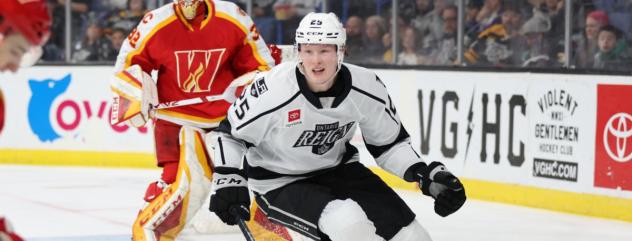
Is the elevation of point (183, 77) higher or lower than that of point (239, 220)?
higher

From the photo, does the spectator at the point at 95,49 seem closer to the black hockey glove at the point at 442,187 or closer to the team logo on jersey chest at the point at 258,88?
the team logo on jersey chest at the point at 258,88

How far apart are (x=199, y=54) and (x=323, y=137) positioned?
65.1 inches

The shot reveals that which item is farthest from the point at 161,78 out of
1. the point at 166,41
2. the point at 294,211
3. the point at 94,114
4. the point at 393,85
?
the point at 94,114

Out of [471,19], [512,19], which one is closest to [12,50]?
[512,19]

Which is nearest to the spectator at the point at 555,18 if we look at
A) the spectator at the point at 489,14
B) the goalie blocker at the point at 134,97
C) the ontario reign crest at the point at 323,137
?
the spectator at the point at 489,14

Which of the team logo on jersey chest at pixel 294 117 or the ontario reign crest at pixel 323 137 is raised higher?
the team logo on jersey chest at pixel 294 117

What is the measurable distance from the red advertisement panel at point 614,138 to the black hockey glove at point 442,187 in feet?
11.0

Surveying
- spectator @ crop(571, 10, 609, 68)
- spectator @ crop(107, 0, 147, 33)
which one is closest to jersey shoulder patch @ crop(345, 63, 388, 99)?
spectator @ crop(571, 10, 609, 68)

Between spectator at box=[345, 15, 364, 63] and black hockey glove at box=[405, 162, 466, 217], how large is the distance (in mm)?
5706

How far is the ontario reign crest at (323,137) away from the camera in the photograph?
180 inches

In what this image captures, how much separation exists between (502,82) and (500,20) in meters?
0.60

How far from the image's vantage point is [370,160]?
31.6ft

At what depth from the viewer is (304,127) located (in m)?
4.57

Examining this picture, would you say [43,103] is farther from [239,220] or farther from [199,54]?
[239,220]
